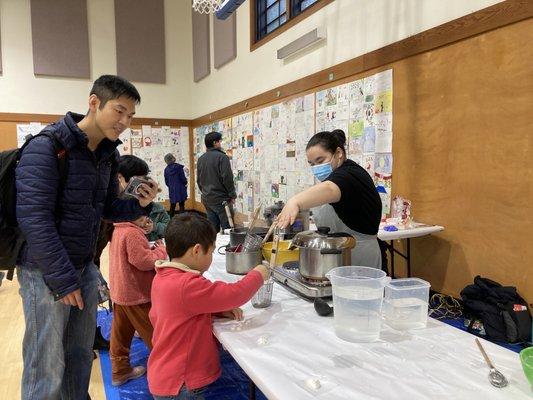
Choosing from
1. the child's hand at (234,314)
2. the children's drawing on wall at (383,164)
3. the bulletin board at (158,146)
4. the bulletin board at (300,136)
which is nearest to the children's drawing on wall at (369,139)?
the bulletin board at (300,136)

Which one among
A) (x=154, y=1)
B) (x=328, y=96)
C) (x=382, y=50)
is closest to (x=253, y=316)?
(x=382, y=50)

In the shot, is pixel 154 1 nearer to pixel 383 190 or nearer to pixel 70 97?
pixel 70 97

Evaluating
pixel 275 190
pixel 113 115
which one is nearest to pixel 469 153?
pixel 113 115

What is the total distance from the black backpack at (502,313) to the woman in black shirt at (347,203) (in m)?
1.20

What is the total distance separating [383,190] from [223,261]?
6.52 ft

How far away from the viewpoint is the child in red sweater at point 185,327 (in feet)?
3.84

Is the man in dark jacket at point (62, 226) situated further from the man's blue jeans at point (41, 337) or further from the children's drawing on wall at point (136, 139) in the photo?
the children's drawing on wall at point (136, 139)

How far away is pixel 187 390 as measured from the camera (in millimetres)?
1167

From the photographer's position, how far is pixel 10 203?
1307 mm

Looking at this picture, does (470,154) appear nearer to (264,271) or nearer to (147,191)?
(264,271)

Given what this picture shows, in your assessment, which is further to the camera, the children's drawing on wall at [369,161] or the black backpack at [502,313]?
the children's drawing on wall at [369,161]

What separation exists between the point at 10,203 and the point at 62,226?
177 millimetres

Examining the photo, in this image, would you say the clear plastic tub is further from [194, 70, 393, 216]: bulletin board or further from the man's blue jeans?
[194, 70, 393, 216]: bulletin board

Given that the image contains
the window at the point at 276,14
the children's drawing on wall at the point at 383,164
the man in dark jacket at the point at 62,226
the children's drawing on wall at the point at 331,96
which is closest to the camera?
the man in dark jacket at the point at 62,226
